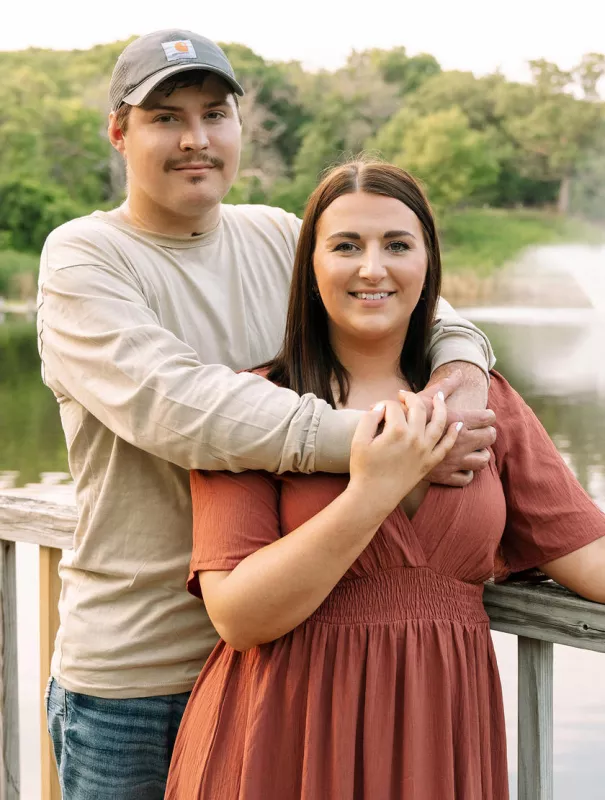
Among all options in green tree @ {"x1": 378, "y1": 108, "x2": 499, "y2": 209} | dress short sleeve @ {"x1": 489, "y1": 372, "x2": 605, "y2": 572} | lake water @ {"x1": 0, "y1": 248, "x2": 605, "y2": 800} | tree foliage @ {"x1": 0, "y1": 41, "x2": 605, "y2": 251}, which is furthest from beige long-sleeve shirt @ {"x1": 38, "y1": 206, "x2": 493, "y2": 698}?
green tree @ {"x1": 378, "y1": 108, "x2": 499, "y2": 209}

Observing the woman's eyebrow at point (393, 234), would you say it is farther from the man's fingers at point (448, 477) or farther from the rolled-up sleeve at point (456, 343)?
the man's fingers at point (448, 477)

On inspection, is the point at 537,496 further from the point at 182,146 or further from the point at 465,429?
the point at 182,146

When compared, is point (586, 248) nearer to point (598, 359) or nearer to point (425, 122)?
point (425, 122)

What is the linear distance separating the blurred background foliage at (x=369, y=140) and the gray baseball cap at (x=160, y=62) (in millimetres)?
13543

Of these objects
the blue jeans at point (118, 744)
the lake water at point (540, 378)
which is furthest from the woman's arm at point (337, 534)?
the lake water at point (540, 378)

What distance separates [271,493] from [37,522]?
2.49 ft

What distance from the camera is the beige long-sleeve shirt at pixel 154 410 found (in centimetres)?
144

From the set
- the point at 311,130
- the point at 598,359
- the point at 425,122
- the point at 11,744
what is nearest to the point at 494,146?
the point at 425,122

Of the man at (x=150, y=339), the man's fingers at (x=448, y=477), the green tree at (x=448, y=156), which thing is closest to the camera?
the man's fingers at (x=448, y=477)

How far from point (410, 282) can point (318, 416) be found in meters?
0.26

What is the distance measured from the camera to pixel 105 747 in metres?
1.72

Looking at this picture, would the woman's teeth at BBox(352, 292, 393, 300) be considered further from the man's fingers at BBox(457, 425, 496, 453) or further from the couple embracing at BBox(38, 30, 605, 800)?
the man's fingers at BBox(457, 425, 496, 453)

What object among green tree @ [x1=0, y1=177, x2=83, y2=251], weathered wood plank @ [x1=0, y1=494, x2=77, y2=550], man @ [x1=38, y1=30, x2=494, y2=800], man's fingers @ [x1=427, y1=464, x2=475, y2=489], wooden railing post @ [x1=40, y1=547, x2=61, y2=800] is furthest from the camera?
green tree @ [x1=0, y1=177, x2=83, y2=251]

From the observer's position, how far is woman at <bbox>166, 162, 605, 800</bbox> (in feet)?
4.60
